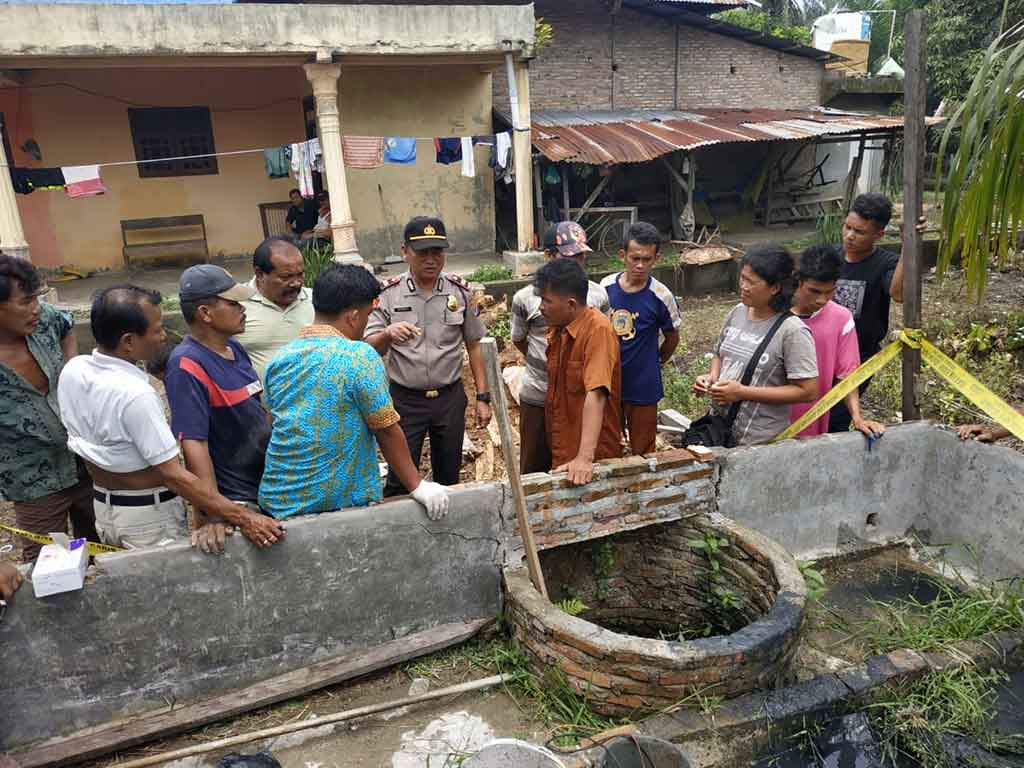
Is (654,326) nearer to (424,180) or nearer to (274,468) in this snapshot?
(274,468)

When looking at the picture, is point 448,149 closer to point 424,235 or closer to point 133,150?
point 133,150

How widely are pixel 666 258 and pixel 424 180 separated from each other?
438cm

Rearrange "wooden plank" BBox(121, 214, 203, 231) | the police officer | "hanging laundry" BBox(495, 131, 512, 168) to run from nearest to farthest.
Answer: the police officer < "hanging laundry" BBox(495, 131, 512, 168) < "wooden plank" BBox(121, 214, 203, 231)

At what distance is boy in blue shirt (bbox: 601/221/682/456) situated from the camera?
149 inches

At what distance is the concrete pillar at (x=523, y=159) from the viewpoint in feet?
33.8

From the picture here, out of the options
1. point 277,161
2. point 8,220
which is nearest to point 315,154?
point 277,161

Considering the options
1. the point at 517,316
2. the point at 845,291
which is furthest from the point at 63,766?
the point at 845,291

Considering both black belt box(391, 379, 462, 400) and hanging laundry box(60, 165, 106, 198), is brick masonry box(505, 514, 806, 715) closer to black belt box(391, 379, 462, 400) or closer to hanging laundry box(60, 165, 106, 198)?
black belt box(391, 379, 462, 400)

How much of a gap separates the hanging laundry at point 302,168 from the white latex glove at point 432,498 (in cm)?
828

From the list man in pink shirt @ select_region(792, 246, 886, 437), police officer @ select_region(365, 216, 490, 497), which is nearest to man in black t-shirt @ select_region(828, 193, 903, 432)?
man in pink shirt @ select_region(792, 246, 886, 437)

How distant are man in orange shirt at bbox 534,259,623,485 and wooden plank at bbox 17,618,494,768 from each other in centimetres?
93

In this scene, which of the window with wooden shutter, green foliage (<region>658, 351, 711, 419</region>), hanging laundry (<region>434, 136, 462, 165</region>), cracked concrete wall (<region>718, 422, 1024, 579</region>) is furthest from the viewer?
the window with wooden shutter

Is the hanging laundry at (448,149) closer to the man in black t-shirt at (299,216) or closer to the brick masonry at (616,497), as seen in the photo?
the man in black t-shirt at (299,216)

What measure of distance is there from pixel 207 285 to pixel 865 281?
3.40 m
